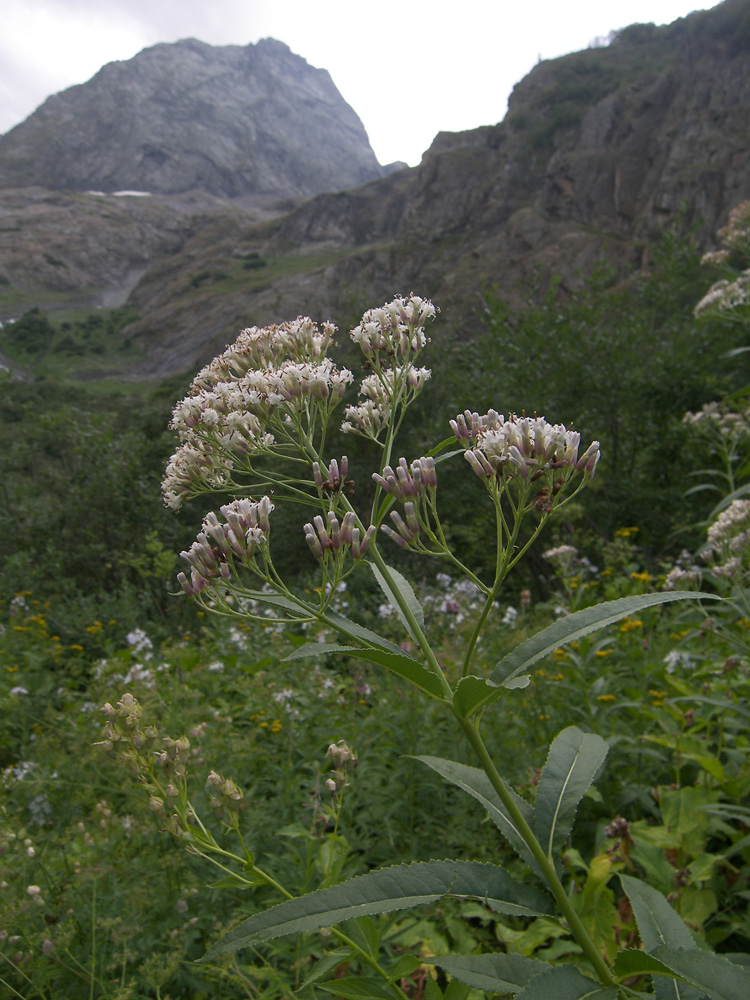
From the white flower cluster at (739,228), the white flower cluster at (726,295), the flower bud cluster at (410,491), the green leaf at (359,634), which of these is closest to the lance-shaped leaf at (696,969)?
the green leaf at (359,634)

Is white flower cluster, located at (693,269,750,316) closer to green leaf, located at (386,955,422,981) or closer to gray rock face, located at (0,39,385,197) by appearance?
green leaf, located at (386,955,422,981)

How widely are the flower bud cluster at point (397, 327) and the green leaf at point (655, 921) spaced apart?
212 cm

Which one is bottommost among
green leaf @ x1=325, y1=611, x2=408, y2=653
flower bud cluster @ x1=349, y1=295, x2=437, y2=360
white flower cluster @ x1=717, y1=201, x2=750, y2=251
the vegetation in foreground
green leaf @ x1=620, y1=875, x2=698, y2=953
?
the vegetation in foreground

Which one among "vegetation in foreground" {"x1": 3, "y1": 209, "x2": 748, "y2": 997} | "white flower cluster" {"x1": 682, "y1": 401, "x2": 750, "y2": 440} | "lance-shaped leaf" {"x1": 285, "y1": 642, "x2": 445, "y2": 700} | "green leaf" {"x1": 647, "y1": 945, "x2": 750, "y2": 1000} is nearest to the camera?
"green leaf" {"x1": 647, "y1": 945, "x2": 750, "y2": 1000}

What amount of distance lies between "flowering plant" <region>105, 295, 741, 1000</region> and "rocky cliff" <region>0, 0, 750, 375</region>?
12.9 meters

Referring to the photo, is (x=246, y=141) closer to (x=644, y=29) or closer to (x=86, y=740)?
(x=644, y=29)

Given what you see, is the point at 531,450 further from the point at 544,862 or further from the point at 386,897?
the point at 386,897

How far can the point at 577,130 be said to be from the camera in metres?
61.2

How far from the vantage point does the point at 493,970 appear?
4.86 feet

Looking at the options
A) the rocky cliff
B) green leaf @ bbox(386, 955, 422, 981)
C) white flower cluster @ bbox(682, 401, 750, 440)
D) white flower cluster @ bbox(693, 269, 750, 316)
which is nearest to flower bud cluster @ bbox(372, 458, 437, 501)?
green leaf @ bbox(386, 955, 422, 981)

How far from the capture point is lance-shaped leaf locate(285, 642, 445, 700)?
4.33 feet

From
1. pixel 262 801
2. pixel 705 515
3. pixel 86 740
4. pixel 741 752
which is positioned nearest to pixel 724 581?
pixel 741 752

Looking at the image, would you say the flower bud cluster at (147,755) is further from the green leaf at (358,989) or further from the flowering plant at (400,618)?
the green leaf at (358,989)

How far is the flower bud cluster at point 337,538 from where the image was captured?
1790 mm
